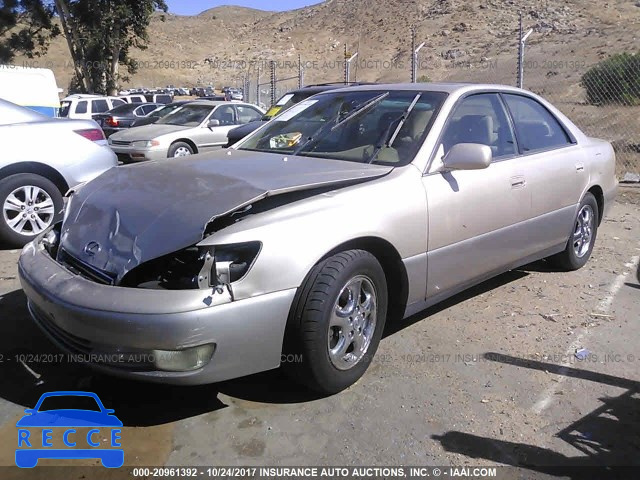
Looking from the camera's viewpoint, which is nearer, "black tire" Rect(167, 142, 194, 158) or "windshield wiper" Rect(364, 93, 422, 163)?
"windshield wiper" Rect(364, 93, 422, 163)

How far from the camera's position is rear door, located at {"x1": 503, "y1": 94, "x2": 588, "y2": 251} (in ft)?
15.1

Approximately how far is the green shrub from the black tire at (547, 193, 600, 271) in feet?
50.4

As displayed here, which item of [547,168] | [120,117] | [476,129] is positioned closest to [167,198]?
[476,129]

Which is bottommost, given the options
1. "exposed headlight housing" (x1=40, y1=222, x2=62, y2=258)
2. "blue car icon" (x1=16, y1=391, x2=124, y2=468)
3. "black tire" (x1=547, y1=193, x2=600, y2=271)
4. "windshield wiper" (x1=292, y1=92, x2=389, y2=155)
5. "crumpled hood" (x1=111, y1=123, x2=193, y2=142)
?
"blue car icon" (x1=16, y1=391, x2=124, y2=468)

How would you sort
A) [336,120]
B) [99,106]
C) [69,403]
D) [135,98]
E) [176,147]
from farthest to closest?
[135,98], [99,106], [176,147], [336,120], [69,403]

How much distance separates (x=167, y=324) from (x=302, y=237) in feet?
2.55

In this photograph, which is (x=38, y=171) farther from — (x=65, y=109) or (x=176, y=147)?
(x=65, y=109)

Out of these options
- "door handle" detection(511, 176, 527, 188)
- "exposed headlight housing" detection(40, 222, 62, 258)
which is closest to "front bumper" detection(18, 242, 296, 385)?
"exposed headlight housing" detection(40, 222, 62, 258)

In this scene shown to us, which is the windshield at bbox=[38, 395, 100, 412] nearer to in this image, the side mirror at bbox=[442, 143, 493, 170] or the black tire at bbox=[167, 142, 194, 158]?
the side mirror at bbox=[442, 143, 493, 170]

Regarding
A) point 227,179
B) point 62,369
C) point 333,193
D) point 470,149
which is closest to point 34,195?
point 62,369

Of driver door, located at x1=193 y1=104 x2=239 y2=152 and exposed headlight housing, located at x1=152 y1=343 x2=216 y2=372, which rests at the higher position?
driver door, located at x1=193 y1=104 x2=239 y2=152

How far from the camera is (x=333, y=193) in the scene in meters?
3.29

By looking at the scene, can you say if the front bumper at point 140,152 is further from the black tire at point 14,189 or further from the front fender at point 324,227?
the front fender at point 324,227

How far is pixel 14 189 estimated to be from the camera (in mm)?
5832
